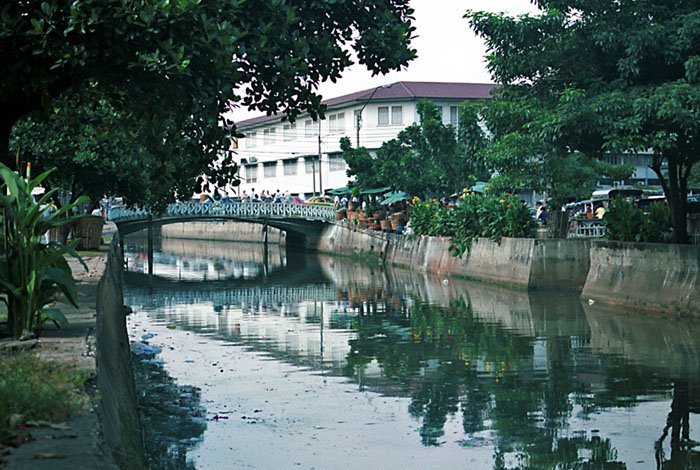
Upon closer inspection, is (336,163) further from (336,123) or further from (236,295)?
(236,295)

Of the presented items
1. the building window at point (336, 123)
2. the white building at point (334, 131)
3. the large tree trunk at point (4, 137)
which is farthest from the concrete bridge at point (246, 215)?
the large tree trunk at point (4, 137)

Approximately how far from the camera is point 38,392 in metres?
6.33

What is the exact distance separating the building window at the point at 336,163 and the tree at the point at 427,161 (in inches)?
636

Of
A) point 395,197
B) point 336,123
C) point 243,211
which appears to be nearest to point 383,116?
point 336,123

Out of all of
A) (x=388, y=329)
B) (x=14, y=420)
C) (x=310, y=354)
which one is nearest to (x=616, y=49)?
(x=388, y=329)

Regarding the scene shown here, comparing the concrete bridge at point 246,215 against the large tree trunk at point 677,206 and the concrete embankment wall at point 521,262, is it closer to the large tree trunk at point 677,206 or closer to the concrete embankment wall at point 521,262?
the concrete embankment wall at point 521,262

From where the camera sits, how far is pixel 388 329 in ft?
72.6

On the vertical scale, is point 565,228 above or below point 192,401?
above

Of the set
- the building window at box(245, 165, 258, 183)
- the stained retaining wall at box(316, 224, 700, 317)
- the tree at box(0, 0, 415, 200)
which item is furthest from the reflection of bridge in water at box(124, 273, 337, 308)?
the building window at box(245, 165, 258, 183)

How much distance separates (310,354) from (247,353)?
1161 millimetres

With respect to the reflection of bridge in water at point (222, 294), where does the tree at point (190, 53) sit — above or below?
above

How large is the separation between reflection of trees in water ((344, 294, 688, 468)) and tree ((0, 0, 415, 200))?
4.58 m

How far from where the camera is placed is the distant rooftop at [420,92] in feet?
223

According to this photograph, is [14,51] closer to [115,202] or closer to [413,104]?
[115,202]
